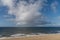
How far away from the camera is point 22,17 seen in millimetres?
7371
